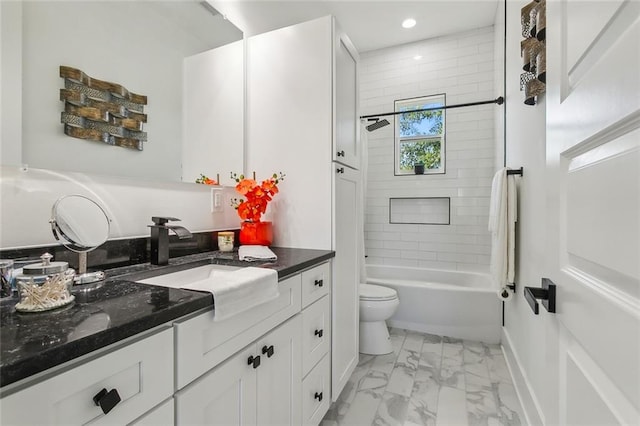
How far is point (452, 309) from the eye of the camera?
2.66 meters

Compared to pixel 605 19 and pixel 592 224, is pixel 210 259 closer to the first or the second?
pixel 592 224

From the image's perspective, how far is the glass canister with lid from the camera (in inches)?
25.6

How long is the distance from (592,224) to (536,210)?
1223 mm

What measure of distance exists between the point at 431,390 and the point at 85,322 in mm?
1965

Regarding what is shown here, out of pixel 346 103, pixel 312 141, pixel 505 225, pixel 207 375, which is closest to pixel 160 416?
pixel 207 375

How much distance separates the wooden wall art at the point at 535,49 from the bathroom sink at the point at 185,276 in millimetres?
1521

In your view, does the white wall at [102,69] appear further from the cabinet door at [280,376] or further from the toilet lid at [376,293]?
the toilet lid at [376,293]

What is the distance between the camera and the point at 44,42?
996 mm

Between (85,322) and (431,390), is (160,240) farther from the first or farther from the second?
(431,390)

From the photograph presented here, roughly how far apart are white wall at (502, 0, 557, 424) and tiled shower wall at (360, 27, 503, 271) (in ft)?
2.65

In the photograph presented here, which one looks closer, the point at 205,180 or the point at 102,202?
the point at 102,202

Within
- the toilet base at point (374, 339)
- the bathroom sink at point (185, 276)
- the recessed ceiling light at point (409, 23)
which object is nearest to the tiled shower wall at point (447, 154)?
the recessed ceiling light at point (409, 23)

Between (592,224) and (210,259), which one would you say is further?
(210,259)

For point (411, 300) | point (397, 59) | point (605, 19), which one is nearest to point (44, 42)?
point (605, 19)
